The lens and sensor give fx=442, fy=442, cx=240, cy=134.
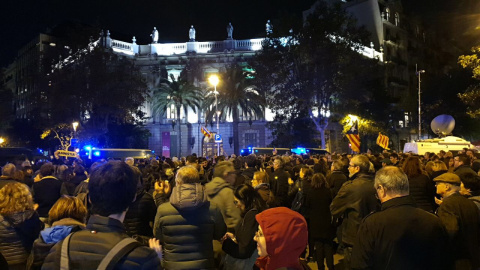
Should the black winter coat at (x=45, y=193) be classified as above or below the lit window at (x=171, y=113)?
below

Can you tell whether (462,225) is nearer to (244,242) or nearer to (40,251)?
(244,242)

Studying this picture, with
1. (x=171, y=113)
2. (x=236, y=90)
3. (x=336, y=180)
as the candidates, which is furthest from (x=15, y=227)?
(x=171, y=113)

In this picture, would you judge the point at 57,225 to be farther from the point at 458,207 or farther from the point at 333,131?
the point at 333,131

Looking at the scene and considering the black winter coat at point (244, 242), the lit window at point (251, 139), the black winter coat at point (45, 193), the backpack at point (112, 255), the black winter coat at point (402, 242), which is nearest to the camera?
the backpack at point (112, 255)

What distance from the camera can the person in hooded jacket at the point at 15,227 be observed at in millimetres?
4605

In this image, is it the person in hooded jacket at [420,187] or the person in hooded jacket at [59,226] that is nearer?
the person in hooded jacket at [59,226]

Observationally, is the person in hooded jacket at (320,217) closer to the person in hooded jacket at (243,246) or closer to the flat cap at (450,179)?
the flat cap at (450,179)

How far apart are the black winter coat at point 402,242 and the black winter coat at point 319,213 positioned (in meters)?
3.71

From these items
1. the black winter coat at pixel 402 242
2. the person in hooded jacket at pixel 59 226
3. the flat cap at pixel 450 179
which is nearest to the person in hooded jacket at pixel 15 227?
the person in hooded jacket at pixel 59 226

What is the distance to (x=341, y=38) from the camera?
4225 cm

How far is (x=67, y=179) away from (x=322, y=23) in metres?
33.3

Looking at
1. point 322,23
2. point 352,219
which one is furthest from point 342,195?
point 322,23

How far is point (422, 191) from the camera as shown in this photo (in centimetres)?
678

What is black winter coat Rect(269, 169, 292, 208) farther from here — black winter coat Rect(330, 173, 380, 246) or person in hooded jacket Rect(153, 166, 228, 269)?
person in hooded jacket Rect(153, 166, 228, 269)
